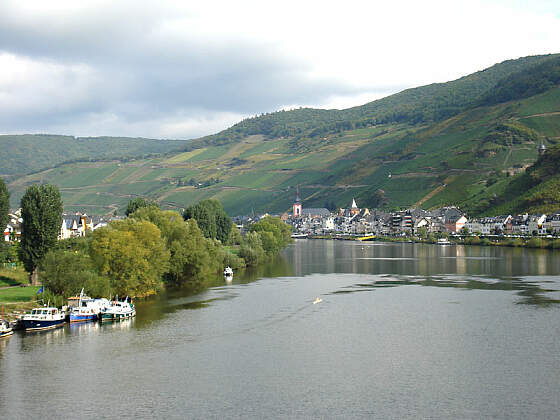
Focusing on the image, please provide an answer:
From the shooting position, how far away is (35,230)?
50.6m

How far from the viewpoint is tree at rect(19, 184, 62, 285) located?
5031 cm

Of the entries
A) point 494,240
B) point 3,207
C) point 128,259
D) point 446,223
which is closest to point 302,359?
point 128,259

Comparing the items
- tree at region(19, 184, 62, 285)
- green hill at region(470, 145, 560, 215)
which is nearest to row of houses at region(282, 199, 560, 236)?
green hill at region(470, 145, 560, 215)

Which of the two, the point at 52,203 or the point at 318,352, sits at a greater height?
the point at 52,203

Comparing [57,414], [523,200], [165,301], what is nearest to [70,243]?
[165,301]

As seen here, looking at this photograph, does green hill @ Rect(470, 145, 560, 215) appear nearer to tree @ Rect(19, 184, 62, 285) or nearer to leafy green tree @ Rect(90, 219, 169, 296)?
leafy green tree @ Rect(90, 219, 169, 296)

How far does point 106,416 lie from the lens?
24.5 meters

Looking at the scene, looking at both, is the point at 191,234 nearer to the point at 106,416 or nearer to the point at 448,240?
the point at 106,416

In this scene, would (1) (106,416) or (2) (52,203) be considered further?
(2) (52,203)

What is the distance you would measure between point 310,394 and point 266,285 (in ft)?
118

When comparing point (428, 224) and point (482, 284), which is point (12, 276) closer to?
point (482, 284)

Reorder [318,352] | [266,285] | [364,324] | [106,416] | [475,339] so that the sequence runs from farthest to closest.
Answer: [266,285] < [364,324] < [475,339] < [318,352] < [106,416]

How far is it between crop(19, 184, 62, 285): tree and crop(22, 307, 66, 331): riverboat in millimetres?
11662

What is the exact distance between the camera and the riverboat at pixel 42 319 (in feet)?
126
